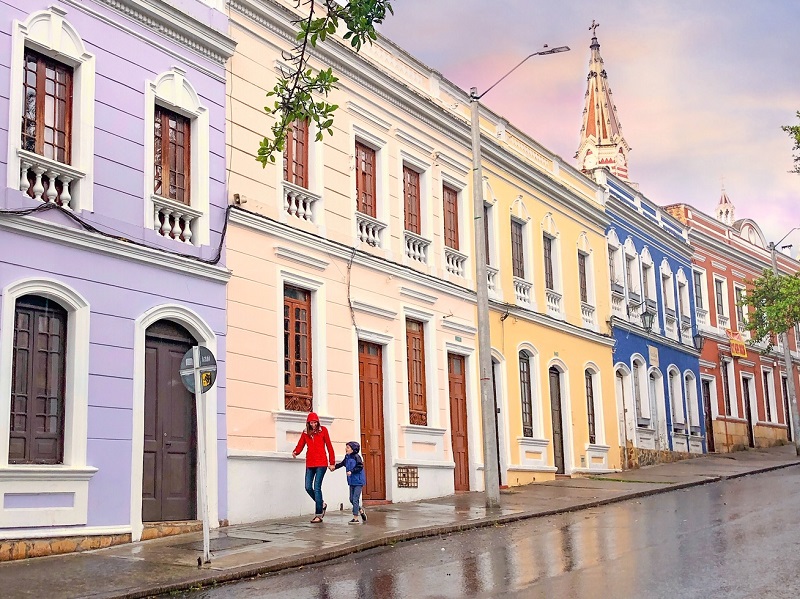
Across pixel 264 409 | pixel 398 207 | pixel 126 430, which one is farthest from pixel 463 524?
pixel 398 207

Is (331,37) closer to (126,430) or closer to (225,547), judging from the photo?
(126,430)

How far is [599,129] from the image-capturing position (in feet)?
160

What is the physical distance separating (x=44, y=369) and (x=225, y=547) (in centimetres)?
297

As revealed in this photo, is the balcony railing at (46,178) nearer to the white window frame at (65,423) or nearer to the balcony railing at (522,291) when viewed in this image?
the white window frame at (65,423)

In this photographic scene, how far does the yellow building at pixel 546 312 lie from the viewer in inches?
885

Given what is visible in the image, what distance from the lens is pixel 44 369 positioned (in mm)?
11781

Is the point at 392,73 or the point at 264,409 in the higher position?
the point at 392,73

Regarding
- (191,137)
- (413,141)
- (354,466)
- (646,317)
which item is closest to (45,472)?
(354,466)

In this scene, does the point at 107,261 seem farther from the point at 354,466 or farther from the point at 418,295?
the point at 418,295

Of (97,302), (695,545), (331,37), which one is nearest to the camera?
(695,545)

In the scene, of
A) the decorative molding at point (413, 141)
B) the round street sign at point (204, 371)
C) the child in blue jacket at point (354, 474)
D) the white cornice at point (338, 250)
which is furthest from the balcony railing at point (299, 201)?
the round street sign at point (204, 371)

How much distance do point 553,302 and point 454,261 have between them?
16.2 ft

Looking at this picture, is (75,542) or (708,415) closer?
(75,542)

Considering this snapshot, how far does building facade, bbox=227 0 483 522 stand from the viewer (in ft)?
49.3
